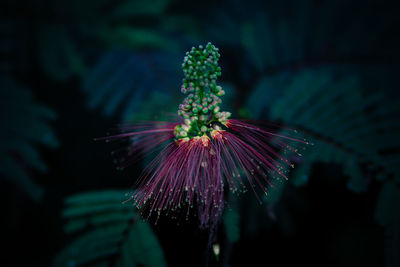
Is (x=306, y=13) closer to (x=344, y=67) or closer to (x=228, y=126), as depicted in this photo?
(x=344, y=67)

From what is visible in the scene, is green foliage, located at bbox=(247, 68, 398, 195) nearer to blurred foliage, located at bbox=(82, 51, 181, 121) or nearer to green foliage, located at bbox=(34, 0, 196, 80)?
blurred foliage, located at bbox=(82, 51, 181, 121)

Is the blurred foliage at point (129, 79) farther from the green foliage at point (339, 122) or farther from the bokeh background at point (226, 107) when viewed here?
the green foliage at point (339, 122)

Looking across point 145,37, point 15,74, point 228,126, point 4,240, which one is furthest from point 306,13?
point 4,240

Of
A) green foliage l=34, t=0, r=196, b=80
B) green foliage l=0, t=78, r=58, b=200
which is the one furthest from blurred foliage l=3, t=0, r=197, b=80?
green foliage l=0, t=78, r=58, b=200

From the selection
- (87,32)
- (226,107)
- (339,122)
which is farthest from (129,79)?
(339,122)

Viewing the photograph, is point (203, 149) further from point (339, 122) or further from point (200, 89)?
point (339, 122)

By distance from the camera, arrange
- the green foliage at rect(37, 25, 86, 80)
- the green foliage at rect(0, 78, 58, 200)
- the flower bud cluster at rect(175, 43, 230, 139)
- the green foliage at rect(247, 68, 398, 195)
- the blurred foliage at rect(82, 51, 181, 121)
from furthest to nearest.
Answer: the blurred foliage at rect(82, 51, 181, 121), the green foliage at rect(37, 25, 86, 80), the green foliage at rect(0, 78, 58, 200), the green foliage at rect(247, 68, 398, 195), the flower bud cluster at rect(175, 43, 230, 139)
